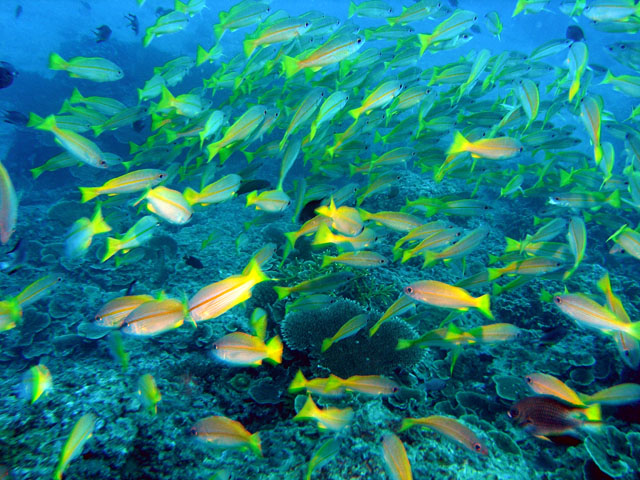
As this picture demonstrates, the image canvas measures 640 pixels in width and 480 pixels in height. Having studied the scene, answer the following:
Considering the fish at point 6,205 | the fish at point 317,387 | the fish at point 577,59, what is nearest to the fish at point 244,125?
the fish at point 6,205

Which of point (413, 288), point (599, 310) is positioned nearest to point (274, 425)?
point (413, 288)

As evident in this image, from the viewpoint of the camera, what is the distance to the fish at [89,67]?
4633 mm

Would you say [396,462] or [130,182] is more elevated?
[130,182]

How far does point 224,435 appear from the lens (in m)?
2.21

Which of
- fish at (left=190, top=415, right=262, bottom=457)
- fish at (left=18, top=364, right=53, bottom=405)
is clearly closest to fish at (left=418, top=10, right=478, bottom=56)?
fish at (left=190, top=415, right=262, bottom=457)

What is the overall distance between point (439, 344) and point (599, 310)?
4.21ft

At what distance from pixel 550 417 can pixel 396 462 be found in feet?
4.02

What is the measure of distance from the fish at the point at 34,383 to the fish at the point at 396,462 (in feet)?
9.67

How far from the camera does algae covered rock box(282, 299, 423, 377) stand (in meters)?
3.52

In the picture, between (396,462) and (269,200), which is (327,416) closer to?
(396,462)

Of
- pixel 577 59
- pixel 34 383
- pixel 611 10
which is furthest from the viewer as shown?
pixel 611 10

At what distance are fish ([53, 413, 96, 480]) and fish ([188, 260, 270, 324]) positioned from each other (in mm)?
1177

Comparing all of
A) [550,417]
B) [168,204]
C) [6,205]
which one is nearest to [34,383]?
[6,205]

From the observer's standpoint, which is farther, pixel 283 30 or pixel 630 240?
pixel 283 30
